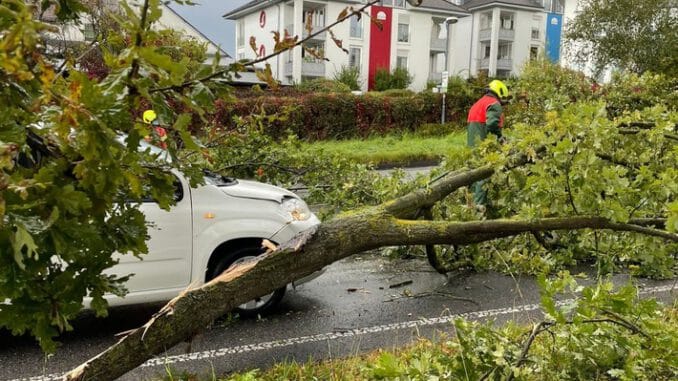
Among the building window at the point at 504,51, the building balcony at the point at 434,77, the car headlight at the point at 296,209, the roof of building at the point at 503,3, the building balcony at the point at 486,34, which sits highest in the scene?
the roof of building at the point at 503,3

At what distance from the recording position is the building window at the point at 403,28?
47875mm

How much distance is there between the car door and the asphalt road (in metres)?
0.50

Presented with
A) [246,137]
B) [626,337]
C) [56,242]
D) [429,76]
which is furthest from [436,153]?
[429,76]

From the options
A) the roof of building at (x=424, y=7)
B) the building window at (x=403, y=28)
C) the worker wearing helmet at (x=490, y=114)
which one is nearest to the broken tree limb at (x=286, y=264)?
the worker wearing helmet at (x=490, y=114)

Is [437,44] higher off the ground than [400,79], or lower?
higher

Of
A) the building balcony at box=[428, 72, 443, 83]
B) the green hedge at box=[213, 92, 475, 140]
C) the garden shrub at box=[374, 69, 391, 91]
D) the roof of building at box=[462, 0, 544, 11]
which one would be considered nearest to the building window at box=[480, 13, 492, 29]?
the roof of building at box=[462, 0, 544, 11]

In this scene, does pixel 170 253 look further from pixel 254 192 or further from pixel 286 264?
pixel 286 264

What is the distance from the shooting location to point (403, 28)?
48.2m

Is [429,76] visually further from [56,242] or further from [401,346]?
[56,242]

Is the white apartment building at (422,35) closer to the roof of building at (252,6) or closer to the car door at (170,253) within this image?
the roof of building at (252,6)

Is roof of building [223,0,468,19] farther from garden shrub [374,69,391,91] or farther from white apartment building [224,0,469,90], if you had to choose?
garden shrub [374,69,391,91]

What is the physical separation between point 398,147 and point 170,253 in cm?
1581

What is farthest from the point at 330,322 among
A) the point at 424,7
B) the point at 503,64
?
the point at 503,64

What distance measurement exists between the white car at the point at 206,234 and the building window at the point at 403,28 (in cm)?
4446
